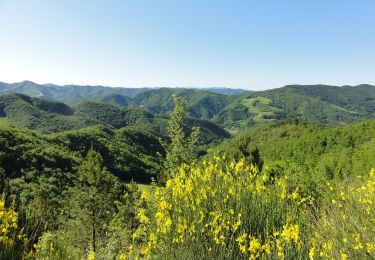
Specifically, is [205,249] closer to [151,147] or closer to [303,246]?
[303,246]

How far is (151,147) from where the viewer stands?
146375 millimetres

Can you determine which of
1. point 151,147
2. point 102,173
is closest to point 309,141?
point 102,173

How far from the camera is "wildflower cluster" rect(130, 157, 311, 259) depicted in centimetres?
472

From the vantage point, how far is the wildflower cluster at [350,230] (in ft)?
12.8

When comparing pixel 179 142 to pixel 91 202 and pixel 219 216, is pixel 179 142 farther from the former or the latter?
pixel 91 202

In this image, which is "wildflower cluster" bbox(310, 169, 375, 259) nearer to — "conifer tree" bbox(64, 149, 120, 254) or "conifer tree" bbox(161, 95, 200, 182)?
"conifer tree" bbox(161, 95, 200, 182)

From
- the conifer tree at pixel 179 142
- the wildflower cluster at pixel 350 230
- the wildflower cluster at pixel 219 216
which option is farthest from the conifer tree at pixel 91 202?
the wildflower cluster at pixel 350 230

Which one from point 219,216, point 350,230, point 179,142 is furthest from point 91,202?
point 350,230

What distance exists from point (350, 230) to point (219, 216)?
1.76m

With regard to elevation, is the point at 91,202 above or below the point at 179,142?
below

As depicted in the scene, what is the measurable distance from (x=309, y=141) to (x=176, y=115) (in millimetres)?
78833

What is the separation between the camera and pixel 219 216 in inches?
190

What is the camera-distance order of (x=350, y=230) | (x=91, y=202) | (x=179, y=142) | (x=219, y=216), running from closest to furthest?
(x=350, y=230) < (x=219, y=216) < (x=179, y=142) < (x=91, y=202)

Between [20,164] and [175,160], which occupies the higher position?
[175,160]
